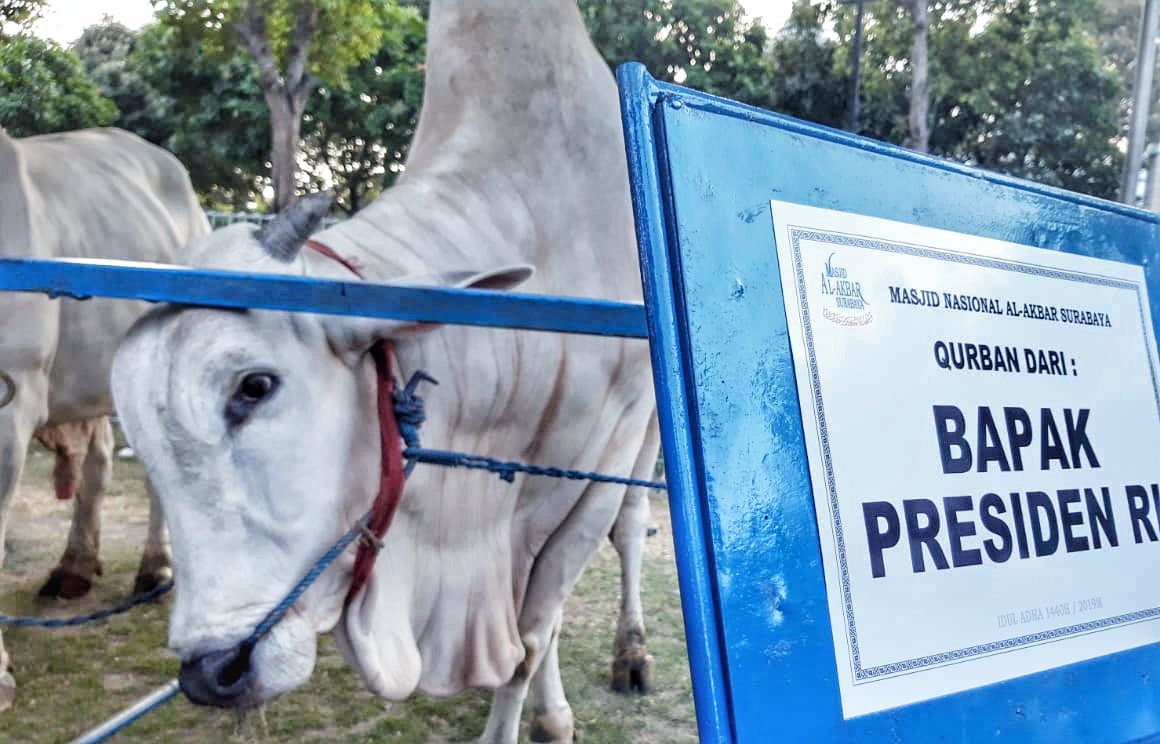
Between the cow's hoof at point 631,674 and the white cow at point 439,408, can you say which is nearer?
the white cow at point 439,408

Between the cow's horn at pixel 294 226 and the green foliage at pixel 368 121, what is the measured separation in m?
8.83

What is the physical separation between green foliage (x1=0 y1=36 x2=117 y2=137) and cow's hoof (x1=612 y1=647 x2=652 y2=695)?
10.1 feet

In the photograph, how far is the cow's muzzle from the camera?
151 cm

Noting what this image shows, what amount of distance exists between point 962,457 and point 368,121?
10.9 meters

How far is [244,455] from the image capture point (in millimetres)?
1508

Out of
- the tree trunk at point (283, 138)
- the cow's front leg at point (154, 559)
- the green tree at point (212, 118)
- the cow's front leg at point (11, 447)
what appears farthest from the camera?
the green tree at point (212, 118)

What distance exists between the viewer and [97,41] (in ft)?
24.9

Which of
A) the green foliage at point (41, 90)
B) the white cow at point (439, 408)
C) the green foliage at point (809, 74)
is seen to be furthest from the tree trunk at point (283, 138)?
the green foliage at point (809, 74)

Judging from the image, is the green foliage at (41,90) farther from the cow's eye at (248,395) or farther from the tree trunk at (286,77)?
the cow's eye at (248,395)

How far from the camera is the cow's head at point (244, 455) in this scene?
1.48m

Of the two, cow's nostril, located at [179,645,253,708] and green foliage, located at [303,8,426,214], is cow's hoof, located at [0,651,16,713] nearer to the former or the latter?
cow's nostril, located at [179,645,253,708]

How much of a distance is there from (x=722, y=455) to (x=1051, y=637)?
0.56 m

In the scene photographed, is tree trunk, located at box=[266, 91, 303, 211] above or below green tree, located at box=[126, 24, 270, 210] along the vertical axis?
below

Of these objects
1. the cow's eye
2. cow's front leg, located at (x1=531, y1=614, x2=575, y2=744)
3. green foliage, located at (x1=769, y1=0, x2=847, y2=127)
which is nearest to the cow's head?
the cow's eye
